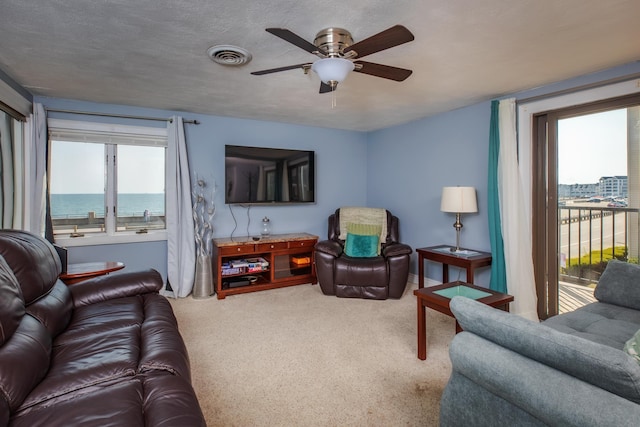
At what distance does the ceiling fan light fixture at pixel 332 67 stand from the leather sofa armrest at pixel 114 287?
1935 millimetres

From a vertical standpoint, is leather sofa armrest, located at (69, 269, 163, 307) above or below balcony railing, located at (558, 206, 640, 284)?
below

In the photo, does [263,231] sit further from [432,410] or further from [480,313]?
[480,313]

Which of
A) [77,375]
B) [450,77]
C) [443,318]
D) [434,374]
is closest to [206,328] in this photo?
[77,375]

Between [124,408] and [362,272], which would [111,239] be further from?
[124,408]

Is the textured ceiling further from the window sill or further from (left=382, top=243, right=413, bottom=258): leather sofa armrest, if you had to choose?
(left=382, top=243, right=413, bottom=258): leather sofa armrest

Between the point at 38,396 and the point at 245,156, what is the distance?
336 centimetres

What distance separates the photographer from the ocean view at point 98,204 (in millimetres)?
3584

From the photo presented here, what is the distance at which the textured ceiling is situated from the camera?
5.86ft

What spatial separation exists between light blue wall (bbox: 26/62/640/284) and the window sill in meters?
0.07

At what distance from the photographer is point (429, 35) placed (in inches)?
82.1

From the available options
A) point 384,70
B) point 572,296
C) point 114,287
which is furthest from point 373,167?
point 114,287

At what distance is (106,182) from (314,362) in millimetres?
3180

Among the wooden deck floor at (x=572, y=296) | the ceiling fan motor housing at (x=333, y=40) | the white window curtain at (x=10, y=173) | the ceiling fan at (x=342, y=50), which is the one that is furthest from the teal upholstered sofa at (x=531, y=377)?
the white window curtain at (x=10, y=173)

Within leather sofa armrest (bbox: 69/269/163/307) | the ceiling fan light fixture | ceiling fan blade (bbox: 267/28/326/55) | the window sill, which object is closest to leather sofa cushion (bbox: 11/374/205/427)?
leather sofa armrest (bbox: 69/269/163/307)
